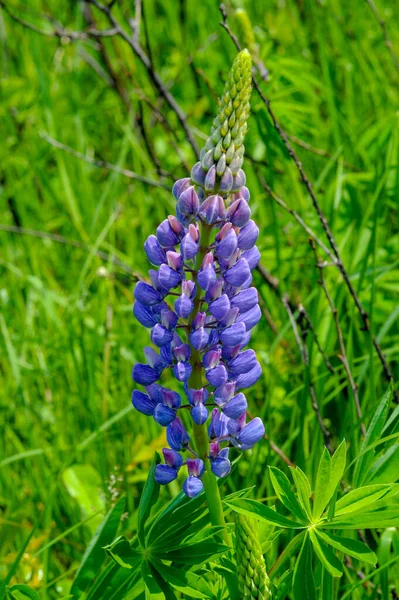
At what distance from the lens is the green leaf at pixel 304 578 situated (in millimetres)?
1254

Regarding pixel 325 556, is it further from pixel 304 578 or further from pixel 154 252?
pixel 154 252

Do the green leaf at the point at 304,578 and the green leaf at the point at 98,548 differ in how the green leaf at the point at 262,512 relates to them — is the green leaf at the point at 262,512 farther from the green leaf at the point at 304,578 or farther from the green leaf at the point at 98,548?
the green leaf at the point at 98,548

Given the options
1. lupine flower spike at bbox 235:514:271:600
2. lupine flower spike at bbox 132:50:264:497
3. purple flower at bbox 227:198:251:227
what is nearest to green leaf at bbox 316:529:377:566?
lupine flower spike at bbox 235:514:271:600

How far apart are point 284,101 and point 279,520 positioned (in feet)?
6.90

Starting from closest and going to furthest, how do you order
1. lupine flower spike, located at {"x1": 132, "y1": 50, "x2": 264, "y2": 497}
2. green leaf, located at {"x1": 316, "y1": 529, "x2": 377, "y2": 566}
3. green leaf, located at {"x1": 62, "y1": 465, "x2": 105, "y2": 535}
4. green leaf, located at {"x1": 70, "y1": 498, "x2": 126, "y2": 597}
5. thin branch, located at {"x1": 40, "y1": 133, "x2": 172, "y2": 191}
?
green leaf, located at {"x1": 316, "y1": 529, "x2": 377, "y2": 566}
lupine flower spike, located at {"x1": 132, "y1": 50, "x2": 264, "y2": 497}
green leaf, located at {"x1": 70, "y1": 498, "x2": 126, "y2": 597}
green leaf, located at {"x1": 62, "y1": 465, "x2": 105, "y2": 535}
thin branch, located at {"x1": 40, "y1": 133, "x2": 172, "y2": 191}

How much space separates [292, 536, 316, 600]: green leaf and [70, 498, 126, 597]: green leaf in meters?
0.43

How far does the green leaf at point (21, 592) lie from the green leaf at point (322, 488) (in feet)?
1.76

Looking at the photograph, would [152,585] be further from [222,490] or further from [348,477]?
[348,477]

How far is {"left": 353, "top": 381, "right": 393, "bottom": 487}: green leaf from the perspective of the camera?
1.37 metres

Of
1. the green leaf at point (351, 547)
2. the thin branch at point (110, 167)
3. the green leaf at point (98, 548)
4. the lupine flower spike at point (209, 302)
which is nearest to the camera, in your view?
the green leaf at point (351, 547)

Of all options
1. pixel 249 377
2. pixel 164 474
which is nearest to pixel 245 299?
pixel 249 377

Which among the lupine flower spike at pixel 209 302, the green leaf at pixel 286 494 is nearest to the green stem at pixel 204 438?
the lupine flower spike at pixel 209 302

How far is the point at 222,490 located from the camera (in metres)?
2.12

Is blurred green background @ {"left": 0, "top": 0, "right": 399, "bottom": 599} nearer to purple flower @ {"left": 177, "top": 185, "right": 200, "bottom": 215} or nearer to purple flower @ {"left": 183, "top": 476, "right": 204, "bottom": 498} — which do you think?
purple flower @ {"left": 183, "top": 476, "right": 204, "bottom": 498}
